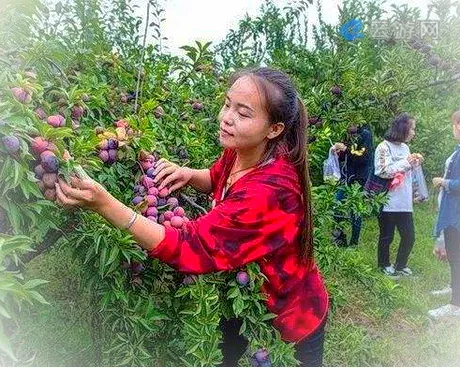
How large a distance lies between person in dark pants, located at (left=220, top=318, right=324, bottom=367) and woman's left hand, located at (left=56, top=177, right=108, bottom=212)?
442mm

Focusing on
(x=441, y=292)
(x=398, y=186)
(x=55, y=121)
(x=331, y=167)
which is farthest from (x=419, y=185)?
(x=55, y=121)

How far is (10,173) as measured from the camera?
697 mm

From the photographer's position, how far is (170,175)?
1.10m

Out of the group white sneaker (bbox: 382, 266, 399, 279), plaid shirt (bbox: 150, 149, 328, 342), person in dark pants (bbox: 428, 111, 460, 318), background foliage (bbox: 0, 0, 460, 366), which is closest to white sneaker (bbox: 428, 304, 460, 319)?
person in dark pants (bbox: 428, 111, 460, 318)

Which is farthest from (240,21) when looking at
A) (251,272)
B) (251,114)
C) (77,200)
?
(77,200)

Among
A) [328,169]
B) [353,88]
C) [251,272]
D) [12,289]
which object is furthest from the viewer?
[328,169]

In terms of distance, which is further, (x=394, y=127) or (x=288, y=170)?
(x=394, y=127)

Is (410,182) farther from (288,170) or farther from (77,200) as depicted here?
(77,200)

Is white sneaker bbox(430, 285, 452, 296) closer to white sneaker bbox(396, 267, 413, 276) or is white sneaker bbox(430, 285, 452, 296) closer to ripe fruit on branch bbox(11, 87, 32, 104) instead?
white sneaker bbox(396, 267, 413, 276)

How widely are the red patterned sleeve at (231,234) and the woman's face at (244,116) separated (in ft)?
0.28

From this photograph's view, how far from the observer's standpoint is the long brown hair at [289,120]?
102 cm

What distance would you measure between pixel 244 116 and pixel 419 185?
2.70 m

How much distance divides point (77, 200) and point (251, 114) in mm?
348

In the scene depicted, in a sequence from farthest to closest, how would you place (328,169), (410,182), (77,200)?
(410,182)
(328,169)
(77,200)
